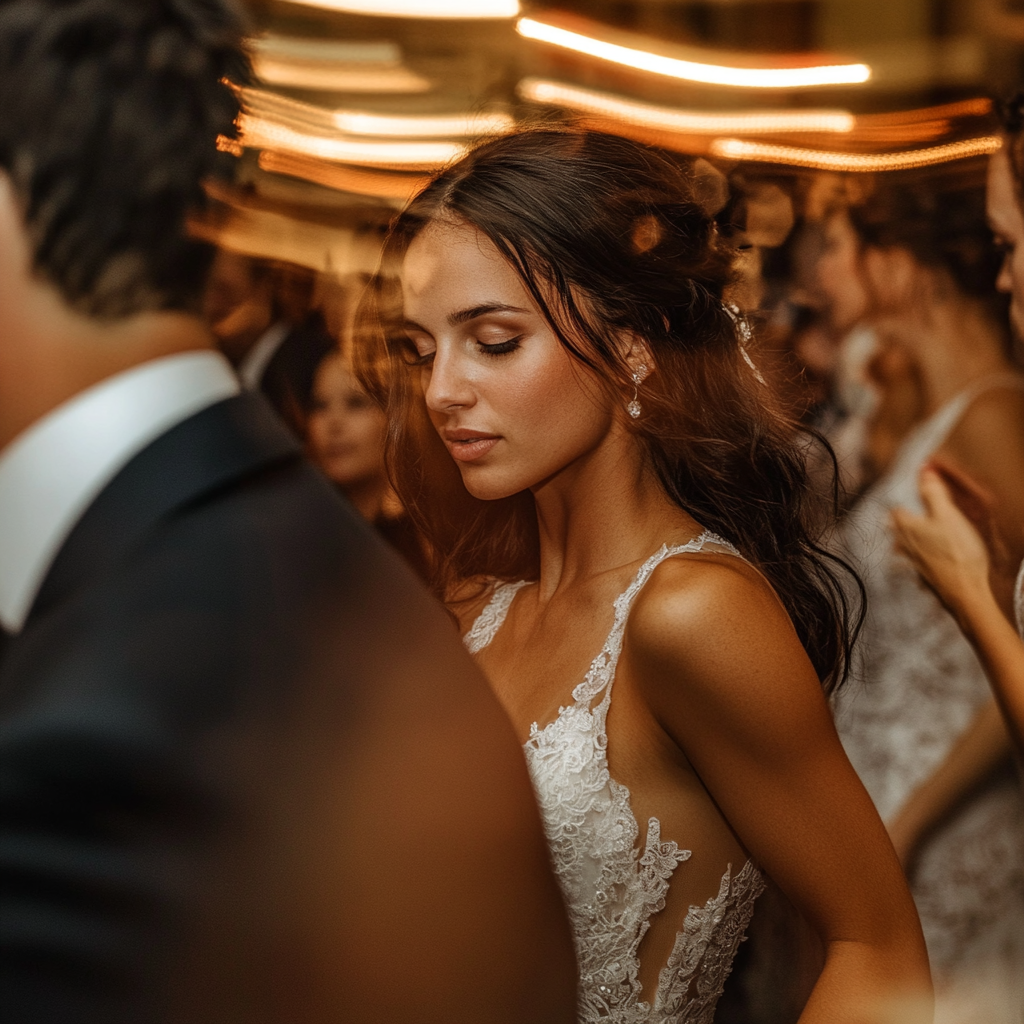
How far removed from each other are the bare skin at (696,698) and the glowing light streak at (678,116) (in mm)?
149

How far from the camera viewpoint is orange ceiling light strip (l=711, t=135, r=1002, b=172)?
847 mm

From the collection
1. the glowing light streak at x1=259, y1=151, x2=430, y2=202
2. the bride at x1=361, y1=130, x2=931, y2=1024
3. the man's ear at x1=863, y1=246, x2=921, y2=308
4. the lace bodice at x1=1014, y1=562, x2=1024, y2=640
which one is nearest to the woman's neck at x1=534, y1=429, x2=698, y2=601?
the bride at x1=361, y1=130, x2=931, y2=1024

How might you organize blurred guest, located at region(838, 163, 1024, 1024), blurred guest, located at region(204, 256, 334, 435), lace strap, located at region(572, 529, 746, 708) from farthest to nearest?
blurred guest, located at region(838, 163, 1024, 1024) < lace strap, located at region(572, 529, 746, 708) < blurred guest, located at region(204, 256, 334, 435)

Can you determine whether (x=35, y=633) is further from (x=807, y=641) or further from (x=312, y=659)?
(x=807, y=641)

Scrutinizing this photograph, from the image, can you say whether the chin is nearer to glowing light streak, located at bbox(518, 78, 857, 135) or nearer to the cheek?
the cheek

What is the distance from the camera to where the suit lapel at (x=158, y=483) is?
0.33 metres

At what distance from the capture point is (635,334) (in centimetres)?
68

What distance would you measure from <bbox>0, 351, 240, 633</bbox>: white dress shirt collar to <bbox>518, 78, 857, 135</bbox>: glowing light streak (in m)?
0.43

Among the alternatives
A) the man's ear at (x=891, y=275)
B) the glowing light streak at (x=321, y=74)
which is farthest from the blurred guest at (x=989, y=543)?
the glowing light streak at (x=321, y=74)

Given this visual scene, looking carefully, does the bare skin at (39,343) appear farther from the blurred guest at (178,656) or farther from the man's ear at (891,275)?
the man's ear at (891,275)

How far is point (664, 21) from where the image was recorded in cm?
81

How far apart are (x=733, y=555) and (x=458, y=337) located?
10.4 inches

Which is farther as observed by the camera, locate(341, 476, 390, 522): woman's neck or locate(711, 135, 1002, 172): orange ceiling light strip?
locate(711, 135, 1002, 172): orange ceiling light strip

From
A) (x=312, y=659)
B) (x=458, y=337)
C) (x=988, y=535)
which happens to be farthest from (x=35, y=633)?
Result: (x=988, y=535)
